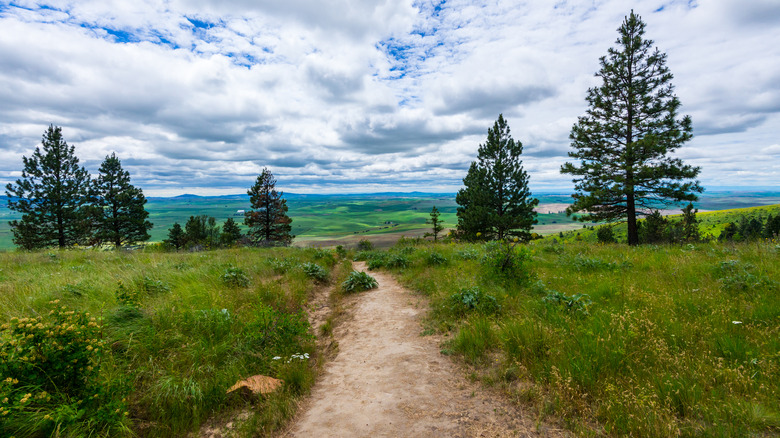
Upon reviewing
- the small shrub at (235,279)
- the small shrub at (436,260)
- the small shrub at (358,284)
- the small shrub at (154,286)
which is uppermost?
the small shrub at (154,286)

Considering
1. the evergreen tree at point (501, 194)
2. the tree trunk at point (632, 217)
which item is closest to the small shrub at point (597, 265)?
the tree trunk at point (632, 217)

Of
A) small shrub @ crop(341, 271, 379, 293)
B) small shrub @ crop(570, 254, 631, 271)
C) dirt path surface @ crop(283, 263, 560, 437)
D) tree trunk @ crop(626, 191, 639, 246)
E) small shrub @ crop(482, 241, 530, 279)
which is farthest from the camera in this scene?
tree trunk @ crop(626, 191, 639, 246)

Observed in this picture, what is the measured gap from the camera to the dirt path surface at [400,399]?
11.4ft

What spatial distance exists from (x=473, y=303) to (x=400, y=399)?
3300 mm

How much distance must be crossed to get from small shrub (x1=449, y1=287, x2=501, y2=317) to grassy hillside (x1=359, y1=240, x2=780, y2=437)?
25mm

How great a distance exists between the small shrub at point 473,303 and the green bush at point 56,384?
19.6 feet

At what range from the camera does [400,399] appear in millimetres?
4113

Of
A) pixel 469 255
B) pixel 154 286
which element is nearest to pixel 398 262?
pixel 469 255

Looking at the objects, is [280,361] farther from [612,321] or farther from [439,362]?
[612,321]

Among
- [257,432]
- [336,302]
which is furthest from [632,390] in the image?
[336,302]

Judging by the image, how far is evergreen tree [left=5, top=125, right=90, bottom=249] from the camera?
29.8 metres

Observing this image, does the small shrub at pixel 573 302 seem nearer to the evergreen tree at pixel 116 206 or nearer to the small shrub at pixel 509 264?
the small shrub at pixel 509 264

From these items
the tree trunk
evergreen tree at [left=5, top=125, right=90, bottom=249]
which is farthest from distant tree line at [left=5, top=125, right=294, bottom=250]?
the tree trunk

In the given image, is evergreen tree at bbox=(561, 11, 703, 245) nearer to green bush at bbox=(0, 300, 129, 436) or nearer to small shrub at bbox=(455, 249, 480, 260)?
small shrub at bbox=(455, 249, 480, 260)
